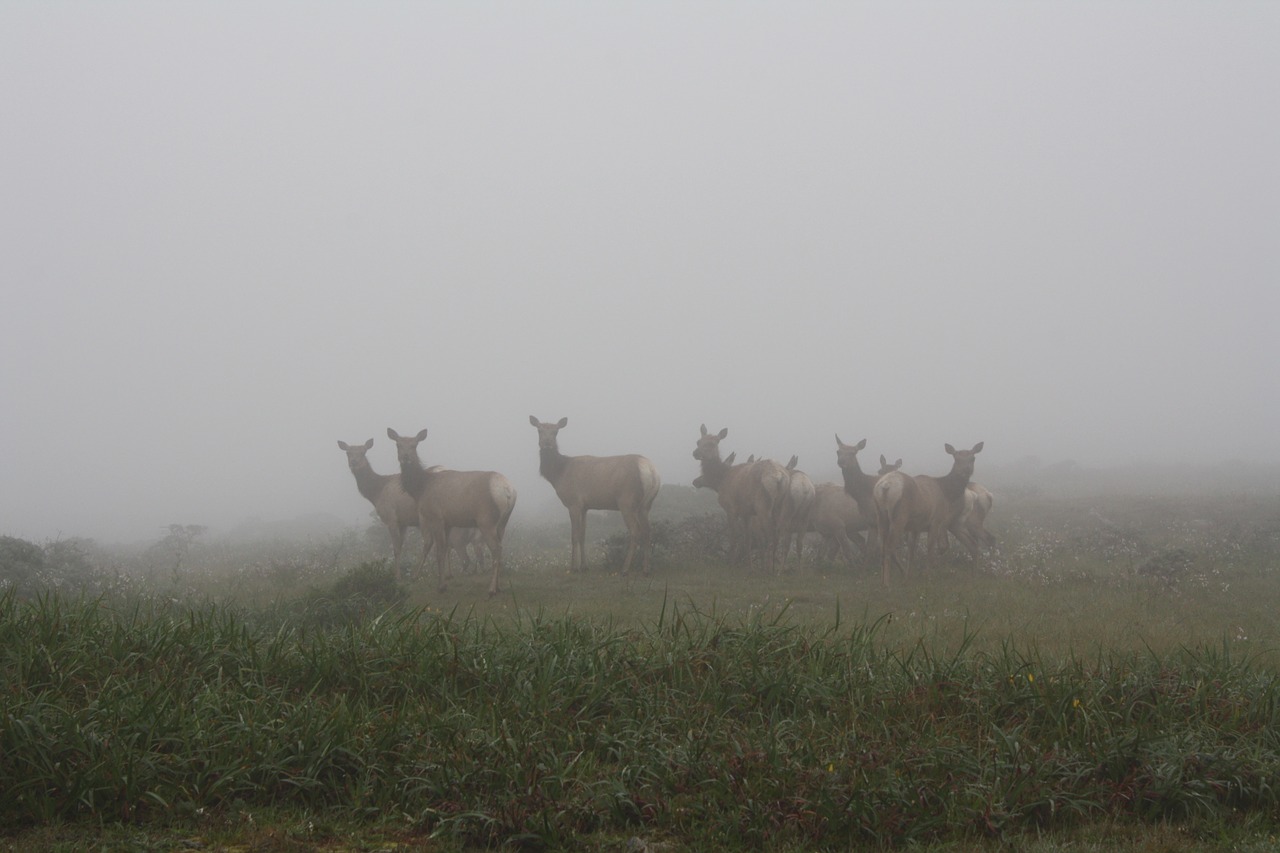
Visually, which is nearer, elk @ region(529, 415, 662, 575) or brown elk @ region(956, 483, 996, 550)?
elk @ region(529, 415, 662, 575)

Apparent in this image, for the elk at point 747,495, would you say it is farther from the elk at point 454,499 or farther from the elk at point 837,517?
the elk at point 454,499

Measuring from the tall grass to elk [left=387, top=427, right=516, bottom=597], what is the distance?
25.1ft

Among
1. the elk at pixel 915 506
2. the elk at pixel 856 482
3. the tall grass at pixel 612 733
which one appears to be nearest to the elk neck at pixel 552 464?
the elk at pixel 856 482

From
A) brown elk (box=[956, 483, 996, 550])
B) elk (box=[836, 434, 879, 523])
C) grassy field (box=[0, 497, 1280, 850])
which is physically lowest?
grassy field (box=[0, 497, 1280, 850])

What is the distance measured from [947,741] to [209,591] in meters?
11.4

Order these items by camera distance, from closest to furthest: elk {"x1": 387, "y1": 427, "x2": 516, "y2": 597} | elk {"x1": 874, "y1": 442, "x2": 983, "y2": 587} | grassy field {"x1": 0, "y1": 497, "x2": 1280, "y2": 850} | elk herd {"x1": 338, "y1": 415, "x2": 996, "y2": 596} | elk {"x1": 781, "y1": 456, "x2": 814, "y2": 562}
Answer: grassy field {"x1": 0, "y1": 497, "x2": 1280, "y2": 850}
elk {"x1": 387, "y1": 427, "x2": 516, "y2": 597}
elk herd {"x1": 338, "y1": 415, "x2": 996, "y2": 596}
elk {"x1": 874, "y1": 442, "x2": 983, "y2": 587}
elk {"x1": 781, "y1": 456, "x2": 814, "y2": 562}

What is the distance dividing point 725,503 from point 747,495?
71cm

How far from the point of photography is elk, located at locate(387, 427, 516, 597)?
1435 centimetres

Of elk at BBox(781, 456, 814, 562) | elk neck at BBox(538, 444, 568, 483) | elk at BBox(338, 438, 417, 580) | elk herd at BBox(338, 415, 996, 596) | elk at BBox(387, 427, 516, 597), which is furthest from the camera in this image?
elk neck at BBox(538, 444, 568, 483)

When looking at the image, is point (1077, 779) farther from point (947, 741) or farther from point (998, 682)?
point (998, 682)

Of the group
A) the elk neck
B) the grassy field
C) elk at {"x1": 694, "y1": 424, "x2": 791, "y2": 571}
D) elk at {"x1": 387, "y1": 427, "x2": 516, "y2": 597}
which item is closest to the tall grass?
the grassy field

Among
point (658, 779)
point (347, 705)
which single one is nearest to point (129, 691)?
point (347, 705)

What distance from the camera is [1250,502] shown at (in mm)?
20625

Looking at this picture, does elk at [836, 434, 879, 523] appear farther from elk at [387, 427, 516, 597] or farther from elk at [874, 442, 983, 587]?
elk at [387, 427, 516, 597]
